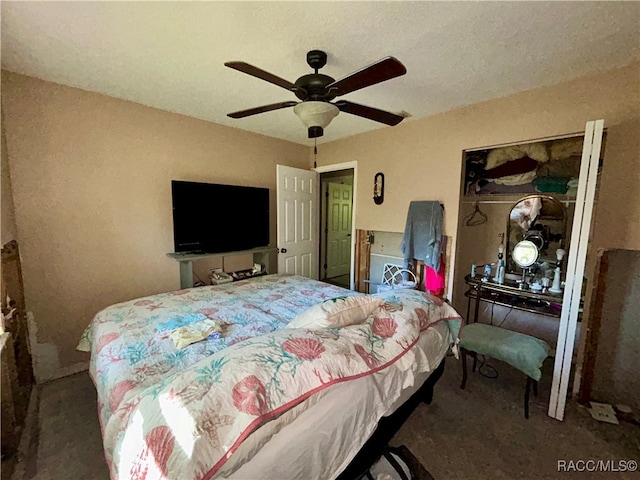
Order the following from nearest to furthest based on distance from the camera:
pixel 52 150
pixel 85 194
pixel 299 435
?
1. pixel 299 435
2. pixel 52 150
3. pixel 85 194

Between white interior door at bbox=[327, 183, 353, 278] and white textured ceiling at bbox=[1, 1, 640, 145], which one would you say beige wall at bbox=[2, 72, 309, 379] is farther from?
white interior door at bbox=[327, 183, 353, 278]

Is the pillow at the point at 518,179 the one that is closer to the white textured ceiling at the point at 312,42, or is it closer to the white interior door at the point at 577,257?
the white textured ceiling at the point at 312,42

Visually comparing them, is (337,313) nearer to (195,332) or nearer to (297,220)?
(195,332)

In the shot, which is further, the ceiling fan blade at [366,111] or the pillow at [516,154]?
the pillow at [516,154]

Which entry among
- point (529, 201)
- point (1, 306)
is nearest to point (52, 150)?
point (1, 306)

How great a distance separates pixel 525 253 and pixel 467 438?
1.72 meters

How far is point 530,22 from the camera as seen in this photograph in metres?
1.43

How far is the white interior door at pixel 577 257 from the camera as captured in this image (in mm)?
1701

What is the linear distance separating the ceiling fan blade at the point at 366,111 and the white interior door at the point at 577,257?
47.2 inches

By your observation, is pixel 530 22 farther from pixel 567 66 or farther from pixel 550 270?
pixel 550 270

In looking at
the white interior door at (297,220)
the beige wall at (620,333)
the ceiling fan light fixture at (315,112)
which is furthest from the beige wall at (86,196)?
the beige wall at (620,333)

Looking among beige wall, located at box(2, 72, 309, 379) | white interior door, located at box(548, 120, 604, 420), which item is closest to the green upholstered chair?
white interior door, located at box(548, 120, 604, 420)

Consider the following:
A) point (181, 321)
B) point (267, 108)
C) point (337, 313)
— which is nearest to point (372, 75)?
point (267, 108)

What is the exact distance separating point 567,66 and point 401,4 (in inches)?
55.2
